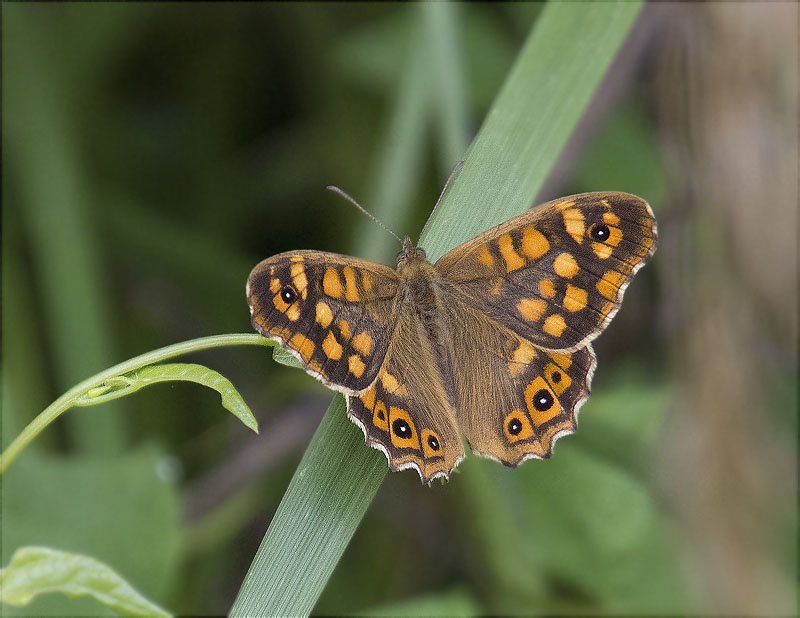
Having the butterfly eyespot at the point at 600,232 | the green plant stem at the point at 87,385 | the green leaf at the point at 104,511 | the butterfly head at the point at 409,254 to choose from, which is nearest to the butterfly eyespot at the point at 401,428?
the green plant stem at the point at 87,385

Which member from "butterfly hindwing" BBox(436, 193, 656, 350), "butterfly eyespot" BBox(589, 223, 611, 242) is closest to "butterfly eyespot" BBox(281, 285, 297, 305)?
"butterfly hindwing" BBox(436, 193, 656, 350)

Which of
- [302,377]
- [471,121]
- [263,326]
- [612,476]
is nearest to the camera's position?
[263,326]

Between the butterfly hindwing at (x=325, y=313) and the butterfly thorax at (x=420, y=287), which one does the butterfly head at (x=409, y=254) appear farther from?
the butterfly hindwing at (x=325, y=313)

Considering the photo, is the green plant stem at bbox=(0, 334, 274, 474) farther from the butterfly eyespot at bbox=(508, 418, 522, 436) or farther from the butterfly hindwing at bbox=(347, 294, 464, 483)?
the butterfly eyespot at bbox=(508, 418, 522, 436)

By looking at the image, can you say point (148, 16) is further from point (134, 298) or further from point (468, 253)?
point (468, 253)

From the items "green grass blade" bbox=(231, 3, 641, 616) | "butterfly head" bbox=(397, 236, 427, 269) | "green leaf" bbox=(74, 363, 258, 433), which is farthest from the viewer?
"butterfly head" bbox=(397, 236, 427, 269)

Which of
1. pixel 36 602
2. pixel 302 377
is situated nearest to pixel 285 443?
pixel 302 377

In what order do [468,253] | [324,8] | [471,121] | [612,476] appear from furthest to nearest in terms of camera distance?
1. [324,8]
2. [471,121]
3. [612,476]
4. [468,253]
